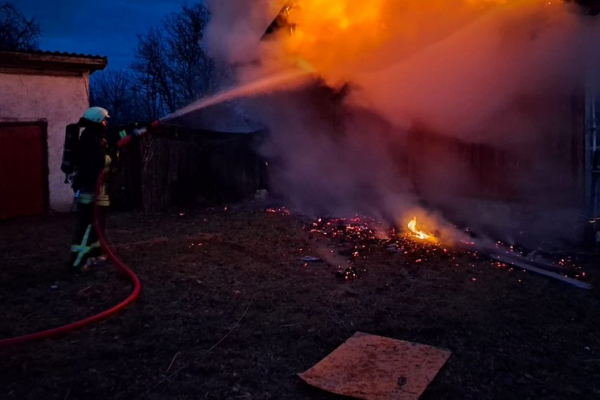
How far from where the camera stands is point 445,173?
32.3 feet

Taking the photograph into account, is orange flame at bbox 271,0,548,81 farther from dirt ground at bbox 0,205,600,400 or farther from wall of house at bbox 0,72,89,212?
wall of house at bbox 0,72,89,212

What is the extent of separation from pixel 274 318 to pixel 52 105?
29.5 feet

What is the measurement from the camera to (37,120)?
36.4ft

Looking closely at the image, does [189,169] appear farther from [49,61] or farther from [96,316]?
[96,316]

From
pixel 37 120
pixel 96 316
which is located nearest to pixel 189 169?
pixel 37 120

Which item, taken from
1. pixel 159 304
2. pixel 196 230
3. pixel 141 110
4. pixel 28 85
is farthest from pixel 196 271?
pixel 141 110

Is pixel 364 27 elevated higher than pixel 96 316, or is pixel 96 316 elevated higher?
pixel 364 27

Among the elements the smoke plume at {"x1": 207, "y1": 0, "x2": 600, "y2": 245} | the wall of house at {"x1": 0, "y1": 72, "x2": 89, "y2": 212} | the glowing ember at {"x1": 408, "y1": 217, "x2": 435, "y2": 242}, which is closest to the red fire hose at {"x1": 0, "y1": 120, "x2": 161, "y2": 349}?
the glowing ember at {"x1": 408, "y1": 217, "x2": 435, "y2": 242}

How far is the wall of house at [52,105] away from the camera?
10609 mm

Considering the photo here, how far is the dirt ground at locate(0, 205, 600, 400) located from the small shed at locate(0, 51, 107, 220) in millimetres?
3388

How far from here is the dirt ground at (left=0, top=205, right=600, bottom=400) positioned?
3.65 m

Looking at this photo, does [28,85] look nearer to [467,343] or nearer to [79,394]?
[79,394]

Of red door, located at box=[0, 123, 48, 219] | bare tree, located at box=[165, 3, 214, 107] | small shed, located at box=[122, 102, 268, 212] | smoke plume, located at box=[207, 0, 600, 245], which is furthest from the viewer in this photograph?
bare tree, located at box=[165, 3, 214, 107]

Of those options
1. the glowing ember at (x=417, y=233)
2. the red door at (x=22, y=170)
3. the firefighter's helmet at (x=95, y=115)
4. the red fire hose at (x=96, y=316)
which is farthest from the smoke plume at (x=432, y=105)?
the firefighter's helmet at (x=95, y=115)
